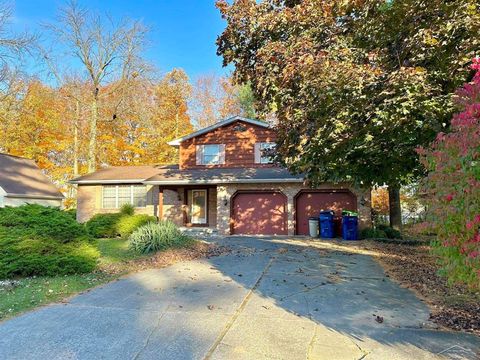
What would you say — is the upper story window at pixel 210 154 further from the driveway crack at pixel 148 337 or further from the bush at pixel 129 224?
the driveway crack at pixel 148 337

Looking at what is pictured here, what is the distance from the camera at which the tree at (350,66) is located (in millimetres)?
6910

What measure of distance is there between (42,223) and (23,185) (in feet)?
55.7

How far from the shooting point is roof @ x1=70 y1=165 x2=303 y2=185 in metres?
16.2

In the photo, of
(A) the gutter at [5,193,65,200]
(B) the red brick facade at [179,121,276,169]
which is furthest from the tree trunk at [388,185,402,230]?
(A) the gutter at [5,193,65,200]

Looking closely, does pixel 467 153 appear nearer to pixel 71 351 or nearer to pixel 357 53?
pixel 71 351

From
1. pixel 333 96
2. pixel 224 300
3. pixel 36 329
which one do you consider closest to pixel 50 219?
pixel 36 329

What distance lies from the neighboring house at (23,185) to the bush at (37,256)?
14955mm

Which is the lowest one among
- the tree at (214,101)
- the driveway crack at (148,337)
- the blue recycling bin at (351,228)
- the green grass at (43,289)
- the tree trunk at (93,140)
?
the driveway crack at (148,337)

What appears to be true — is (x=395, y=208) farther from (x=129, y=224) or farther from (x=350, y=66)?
(x=129, y=224)

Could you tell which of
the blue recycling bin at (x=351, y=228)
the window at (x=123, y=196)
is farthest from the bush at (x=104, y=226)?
the blue recycling bin at (x=351, y=228)

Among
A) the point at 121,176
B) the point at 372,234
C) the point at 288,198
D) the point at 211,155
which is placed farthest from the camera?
the point at 121,176

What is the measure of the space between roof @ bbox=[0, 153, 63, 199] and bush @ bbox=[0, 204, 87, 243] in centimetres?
1435

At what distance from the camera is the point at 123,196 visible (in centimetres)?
2038

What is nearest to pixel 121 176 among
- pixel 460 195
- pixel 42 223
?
pixel 42 223
